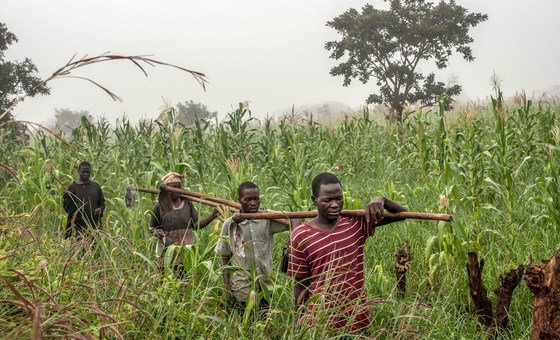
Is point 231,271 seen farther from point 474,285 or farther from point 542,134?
point 542,134

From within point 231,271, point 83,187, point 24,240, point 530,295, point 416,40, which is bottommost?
point 530,295

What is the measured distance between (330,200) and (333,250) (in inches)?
10.9

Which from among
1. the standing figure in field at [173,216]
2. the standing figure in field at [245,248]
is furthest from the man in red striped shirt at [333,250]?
the standing figure in field at [173,216]

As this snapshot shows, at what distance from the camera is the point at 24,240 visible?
4.29 meters

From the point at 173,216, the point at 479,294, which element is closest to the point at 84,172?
the point at 173,216

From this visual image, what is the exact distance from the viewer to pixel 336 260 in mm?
3176

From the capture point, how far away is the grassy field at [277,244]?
2949 millimetres

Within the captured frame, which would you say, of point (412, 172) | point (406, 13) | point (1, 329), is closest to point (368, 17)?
point (406, 13)

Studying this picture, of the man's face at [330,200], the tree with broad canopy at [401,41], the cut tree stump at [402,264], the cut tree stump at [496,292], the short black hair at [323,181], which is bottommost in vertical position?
the cut tree stump at [496,292]

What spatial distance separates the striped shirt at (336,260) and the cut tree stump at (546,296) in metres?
0.92

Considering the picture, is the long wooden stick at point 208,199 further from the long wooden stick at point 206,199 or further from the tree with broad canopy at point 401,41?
the tree with broad canopy at point 401,41

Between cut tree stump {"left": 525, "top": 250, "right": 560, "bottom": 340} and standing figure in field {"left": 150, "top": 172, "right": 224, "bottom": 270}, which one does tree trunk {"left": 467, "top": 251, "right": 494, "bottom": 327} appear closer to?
cut tree stump {"left": 525, "top": 250, "right": 560, "bottom": 340}

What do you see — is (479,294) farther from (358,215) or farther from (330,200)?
(330,200)

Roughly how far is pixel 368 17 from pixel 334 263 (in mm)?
25343
